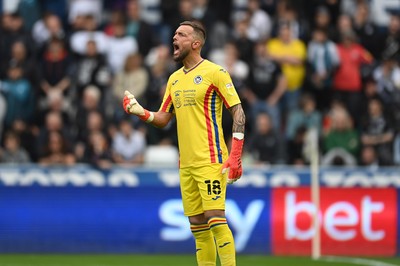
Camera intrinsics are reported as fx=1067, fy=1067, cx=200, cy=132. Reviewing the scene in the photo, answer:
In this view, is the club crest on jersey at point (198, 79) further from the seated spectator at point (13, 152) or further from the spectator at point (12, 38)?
the spectator at point (12, 38)

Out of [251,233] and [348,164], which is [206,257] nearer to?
[251,233]

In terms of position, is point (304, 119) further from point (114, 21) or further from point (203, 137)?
point (203, 137)

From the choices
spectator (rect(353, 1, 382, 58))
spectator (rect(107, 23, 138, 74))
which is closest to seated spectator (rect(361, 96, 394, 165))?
spectator (rect(353, 1, 382, 58))

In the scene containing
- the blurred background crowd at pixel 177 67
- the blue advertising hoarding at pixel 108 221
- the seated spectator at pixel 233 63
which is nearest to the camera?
the blue advertising hoarding at pixel 108 221

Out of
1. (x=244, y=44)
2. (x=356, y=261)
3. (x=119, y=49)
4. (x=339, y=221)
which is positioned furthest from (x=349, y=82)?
(x=356, y=261)

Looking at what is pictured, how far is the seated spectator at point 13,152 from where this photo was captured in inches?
715

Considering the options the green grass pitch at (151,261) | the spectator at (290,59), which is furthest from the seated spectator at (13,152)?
the spectator at (290,59)

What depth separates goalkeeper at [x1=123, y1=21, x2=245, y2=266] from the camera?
36.7 ft

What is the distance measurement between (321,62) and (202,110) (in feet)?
30.4

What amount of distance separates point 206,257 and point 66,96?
Answer: 8.55 m

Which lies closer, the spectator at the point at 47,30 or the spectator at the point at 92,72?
the spectator at the point at 92,72

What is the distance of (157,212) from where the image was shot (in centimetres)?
1705

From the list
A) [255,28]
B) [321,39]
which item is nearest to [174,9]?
[255,28]

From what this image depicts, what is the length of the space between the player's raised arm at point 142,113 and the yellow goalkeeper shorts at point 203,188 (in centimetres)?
62
